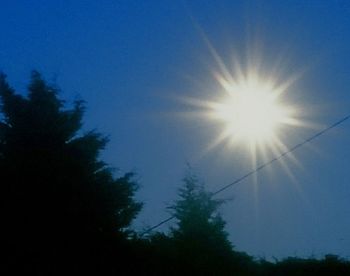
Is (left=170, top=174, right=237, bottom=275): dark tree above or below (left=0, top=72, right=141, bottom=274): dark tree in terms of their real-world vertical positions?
above

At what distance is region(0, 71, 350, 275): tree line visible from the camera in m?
12.0

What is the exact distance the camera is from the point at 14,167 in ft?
41.3

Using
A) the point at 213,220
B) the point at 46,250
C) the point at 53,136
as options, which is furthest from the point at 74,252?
the point at 213,220

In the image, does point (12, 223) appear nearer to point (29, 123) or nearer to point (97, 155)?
Result: point (29, 123)

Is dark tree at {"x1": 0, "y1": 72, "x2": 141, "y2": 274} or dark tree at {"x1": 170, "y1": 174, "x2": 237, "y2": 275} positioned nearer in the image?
dark tree at {"x1": 0, "y1": 72, "x2": 141, "y2": 274}

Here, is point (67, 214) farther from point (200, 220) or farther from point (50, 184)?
point (200, 220)

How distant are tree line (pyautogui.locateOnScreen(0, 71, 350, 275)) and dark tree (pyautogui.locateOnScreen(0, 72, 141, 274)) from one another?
0.9 inches

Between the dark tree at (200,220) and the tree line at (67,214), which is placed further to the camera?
the dark tree at (200,220)

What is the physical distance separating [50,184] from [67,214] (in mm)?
792

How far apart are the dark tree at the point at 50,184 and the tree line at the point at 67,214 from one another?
0.07ft

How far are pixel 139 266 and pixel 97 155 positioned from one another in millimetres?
4566

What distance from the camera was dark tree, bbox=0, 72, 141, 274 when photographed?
477 inches

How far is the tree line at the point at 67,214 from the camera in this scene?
472 inches

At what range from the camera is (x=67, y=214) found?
41.1 ft
